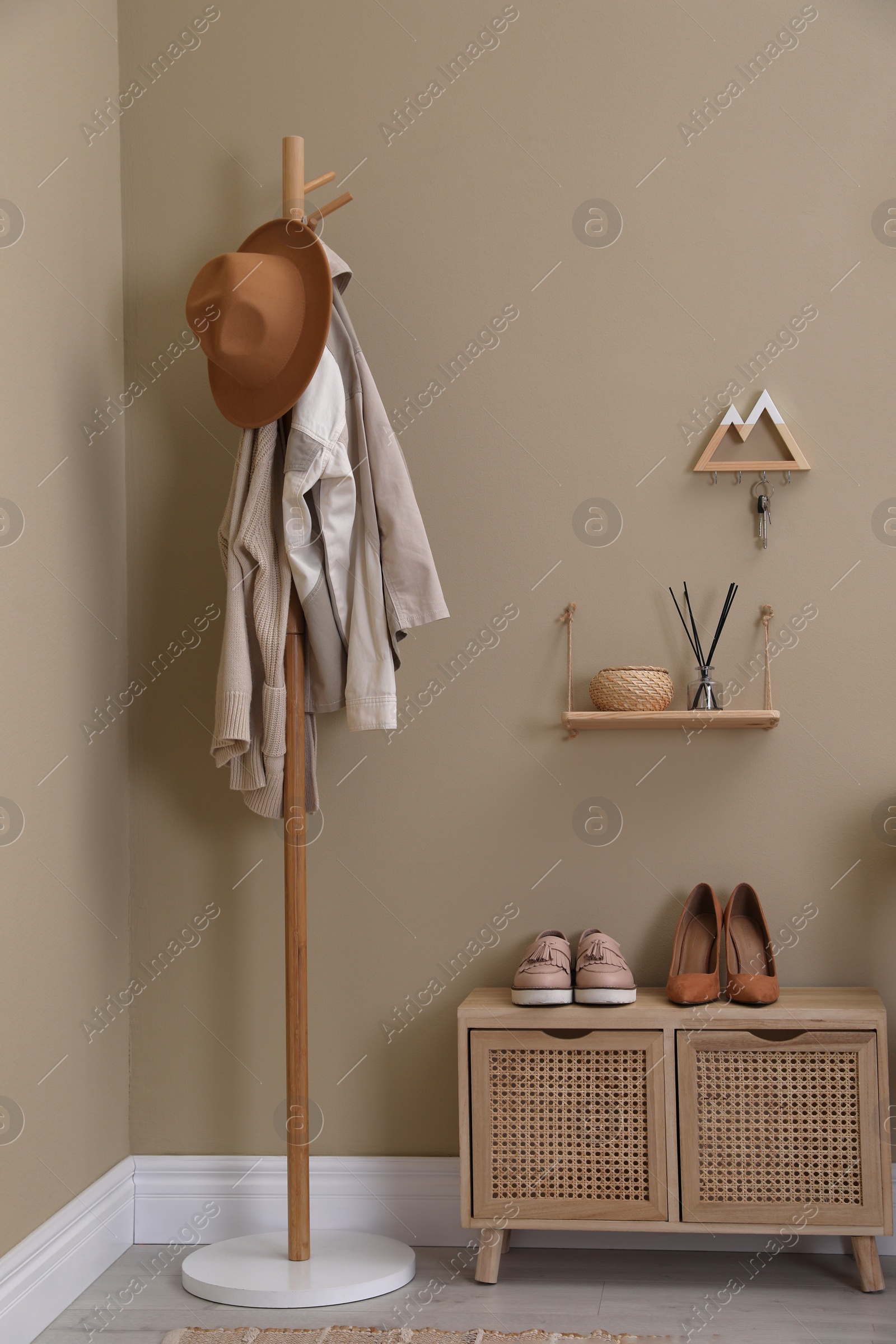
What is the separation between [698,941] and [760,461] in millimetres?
1006

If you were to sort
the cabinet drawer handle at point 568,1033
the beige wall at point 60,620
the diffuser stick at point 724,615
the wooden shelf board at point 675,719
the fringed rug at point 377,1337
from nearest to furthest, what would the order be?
the fringed rug at point 377,1337
the beige wall at point 60,620
the cabinet drawer handle at point 568,1033
the wooden shelf board at point 675,719
the diffuser stick at point 724,615

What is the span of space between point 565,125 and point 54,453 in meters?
1.31

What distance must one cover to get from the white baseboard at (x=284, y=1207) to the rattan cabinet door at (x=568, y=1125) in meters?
0.28

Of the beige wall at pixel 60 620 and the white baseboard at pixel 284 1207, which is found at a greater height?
the beige wall at pixel 60 620

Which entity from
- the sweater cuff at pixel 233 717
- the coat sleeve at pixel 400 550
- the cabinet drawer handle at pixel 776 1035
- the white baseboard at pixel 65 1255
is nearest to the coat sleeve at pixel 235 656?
the sweater cuff at pixel 233 717

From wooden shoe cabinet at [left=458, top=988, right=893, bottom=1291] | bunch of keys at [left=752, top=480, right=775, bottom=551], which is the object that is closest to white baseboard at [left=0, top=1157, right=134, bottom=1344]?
wooden shoe cabinet at [left=458, top=988, right=893, bottom=1291]

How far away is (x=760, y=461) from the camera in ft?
7.48

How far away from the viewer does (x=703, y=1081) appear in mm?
1990

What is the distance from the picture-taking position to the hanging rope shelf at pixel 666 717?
2.13 meters

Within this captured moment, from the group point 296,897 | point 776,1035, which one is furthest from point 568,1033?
point 296,897

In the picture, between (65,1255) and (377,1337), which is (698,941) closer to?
(377,1337)

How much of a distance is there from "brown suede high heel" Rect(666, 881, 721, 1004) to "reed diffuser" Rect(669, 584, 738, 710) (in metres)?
0.37

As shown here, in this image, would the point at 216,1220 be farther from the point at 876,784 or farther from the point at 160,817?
the point at 876,784

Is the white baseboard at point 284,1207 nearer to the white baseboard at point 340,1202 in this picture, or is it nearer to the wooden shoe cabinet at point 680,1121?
→ the white baseboard at point 340,1202
